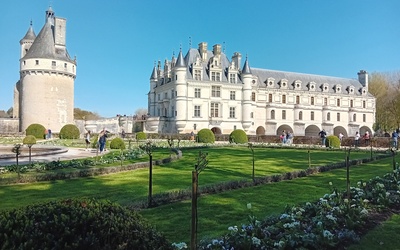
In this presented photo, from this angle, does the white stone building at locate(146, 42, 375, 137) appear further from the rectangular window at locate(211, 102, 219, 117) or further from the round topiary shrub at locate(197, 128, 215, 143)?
the round topiary shrub at locate(197, 128, 215, 143)

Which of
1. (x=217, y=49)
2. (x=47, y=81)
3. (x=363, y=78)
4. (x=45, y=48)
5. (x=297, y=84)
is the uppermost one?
(x=217, y=49)

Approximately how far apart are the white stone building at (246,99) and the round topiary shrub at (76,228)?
1579 inches

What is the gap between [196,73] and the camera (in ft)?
144

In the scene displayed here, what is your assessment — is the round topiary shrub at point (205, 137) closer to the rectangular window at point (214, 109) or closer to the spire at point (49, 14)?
the rectangular window at point (214, 109)

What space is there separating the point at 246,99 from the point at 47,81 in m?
26.3

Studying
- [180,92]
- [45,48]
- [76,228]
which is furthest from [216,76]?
[76,228]

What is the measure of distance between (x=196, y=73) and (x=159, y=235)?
4173 cm

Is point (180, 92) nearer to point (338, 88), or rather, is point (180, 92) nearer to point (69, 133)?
point (69, 133)

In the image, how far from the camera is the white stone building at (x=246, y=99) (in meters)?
43.9

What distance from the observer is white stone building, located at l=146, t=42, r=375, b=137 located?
43.9 metres

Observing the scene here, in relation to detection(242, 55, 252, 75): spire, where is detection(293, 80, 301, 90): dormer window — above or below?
below

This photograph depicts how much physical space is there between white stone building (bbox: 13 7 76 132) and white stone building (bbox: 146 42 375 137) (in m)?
11.5

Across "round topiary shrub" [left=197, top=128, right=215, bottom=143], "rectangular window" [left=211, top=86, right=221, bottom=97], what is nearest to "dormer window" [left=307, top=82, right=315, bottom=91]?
"rectangular window" [left=211, top=86, right=221, bottom=97]

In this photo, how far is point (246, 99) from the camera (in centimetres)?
4672
